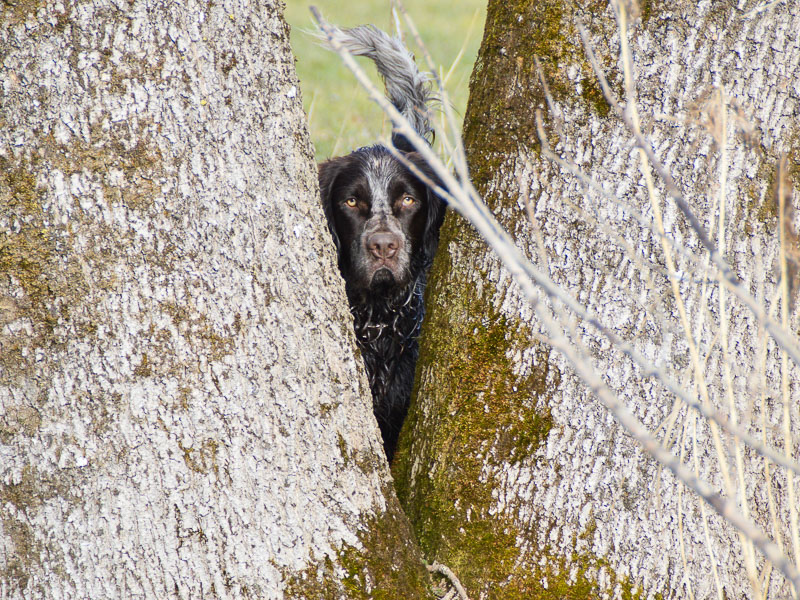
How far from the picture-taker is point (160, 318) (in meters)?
1.78

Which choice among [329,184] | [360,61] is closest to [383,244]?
[329,184]

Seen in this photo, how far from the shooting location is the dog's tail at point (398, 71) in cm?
362

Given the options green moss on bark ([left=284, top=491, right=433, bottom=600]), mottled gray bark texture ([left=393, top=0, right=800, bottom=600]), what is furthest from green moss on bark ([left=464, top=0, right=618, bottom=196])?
green moss on bark ([left=284, top=491, right=433, bottom=600])

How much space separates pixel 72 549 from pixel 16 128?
3.10ft

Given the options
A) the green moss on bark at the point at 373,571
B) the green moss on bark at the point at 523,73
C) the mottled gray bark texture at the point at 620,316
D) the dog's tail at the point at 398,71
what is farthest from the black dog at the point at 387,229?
the green moss on bark at the point at 373,571

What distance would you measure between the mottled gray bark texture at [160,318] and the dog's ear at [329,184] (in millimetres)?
1736

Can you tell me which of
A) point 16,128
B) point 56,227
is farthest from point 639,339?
point 16,128

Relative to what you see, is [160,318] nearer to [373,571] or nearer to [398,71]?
[373,571]

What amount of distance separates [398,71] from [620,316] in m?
2.14

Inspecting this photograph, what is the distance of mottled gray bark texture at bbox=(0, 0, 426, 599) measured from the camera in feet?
5.55

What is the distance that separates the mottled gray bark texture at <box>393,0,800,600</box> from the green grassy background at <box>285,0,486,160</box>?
1.46m

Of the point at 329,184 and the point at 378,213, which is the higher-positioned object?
the point at 329,184

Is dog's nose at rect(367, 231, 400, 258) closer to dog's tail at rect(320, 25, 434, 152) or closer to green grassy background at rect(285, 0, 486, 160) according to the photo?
dog's tail at rect(320, 25, 434, 152)

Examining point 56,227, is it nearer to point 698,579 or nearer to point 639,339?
point 639,339
